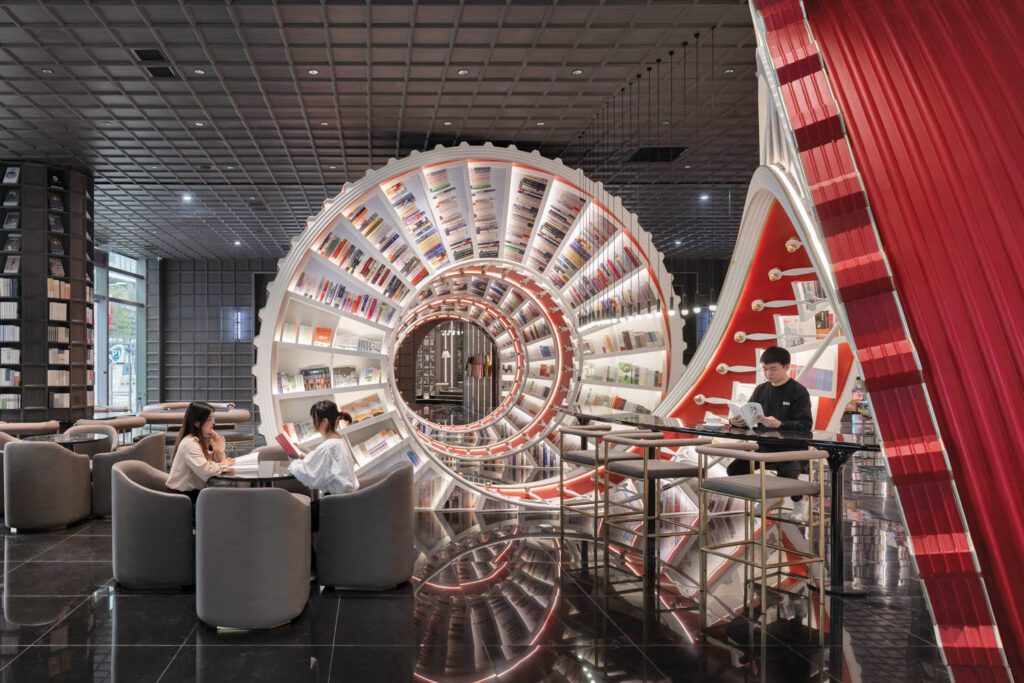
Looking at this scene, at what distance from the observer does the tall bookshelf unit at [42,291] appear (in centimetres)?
903

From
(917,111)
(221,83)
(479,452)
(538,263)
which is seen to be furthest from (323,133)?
(917,111)

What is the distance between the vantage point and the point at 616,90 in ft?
23.1

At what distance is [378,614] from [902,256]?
364 centimetres

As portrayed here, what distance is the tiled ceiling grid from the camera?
5.61 m

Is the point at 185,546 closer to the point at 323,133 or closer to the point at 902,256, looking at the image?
the point at 902,256

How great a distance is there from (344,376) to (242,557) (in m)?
3.24

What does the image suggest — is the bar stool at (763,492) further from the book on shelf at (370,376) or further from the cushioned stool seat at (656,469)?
the book on shelf at (370,376)

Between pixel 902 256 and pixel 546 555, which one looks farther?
pixel 546 555

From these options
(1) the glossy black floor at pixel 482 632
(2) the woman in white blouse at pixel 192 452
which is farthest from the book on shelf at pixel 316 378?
(1) the glossy black floor at pixel 482 632

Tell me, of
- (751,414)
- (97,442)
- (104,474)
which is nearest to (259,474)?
(104,474)

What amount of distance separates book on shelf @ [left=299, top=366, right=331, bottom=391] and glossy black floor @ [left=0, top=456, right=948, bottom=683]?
2.17m

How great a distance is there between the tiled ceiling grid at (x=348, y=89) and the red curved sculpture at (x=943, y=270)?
516cm

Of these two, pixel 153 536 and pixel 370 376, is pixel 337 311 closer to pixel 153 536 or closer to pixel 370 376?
pixel 370 376

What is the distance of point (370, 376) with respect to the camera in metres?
6.75
